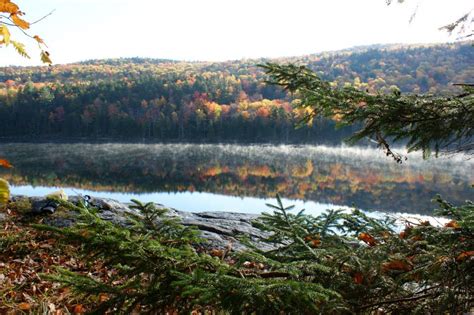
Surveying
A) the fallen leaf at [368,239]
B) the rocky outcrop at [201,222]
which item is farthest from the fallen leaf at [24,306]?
the fallen leaf at [368,239]

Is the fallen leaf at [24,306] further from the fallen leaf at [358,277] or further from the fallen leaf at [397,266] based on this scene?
the fallen leaf at [397,266]

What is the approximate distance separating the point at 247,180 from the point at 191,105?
192 ft

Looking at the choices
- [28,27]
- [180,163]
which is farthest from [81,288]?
[180,163]

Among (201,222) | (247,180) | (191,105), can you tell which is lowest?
(247,180)

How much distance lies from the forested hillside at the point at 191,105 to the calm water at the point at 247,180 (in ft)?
101

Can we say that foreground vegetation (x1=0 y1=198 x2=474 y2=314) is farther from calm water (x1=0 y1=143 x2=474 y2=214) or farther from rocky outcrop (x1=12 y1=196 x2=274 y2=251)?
calm water (x1=0 y1=143 x2=474 y2=214)

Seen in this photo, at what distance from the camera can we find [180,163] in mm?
42219

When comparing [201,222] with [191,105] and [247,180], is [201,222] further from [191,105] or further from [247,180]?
[191,105]

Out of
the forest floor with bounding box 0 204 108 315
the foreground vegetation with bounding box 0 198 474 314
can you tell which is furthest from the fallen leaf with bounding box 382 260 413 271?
the forest floor with bounding box 0 204 108 315

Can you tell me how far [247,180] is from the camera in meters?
32.7

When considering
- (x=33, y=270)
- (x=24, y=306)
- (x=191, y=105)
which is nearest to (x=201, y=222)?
(x=33, y=270)

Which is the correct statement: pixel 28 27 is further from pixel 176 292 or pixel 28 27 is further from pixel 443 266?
pixel 443 266

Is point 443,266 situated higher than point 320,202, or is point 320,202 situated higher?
point 443,266

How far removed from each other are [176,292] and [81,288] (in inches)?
16.5
